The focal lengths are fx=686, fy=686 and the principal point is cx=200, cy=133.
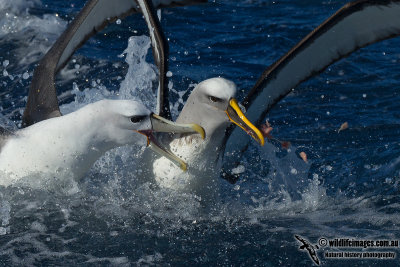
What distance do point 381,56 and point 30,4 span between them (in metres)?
6.74

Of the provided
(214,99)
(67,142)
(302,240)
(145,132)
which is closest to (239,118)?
(214,99)

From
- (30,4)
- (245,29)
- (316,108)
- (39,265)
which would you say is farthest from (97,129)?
(30,4)

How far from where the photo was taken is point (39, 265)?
222 inches

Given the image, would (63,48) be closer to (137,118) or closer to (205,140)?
(137,118)

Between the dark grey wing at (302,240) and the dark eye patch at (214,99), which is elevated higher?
the dark eye patch at (214,99)

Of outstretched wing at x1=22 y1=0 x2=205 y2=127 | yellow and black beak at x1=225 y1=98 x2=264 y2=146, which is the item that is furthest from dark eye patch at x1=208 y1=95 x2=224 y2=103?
Result: outstretched wing at x1=22 y1=0 x2=205 y2=127

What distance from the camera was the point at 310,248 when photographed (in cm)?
610

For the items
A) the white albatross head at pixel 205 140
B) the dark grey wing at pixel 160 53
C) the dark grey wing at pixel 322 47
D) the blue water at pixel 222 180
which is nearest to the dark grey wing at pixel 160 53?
the dark grey wing at pixel 160 53

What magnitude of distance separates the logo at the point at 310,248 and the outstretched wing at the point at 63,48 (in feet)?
9.46

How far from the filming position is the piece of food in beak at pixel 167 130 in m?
6.38

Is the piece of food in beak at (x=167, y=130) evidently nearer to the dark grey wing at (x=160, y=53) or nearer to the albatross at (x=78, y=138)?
the albatross at (x=78, y=138)

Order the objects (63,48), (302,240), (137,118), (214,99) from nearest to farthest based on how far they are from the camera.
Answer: (302,240), (137,118), (214,99), (63,48)

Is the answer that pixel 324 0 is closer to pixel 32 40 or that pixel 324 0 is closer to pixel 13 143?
pixel 32 40

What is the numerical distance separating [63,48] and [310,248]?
11.9 ft
